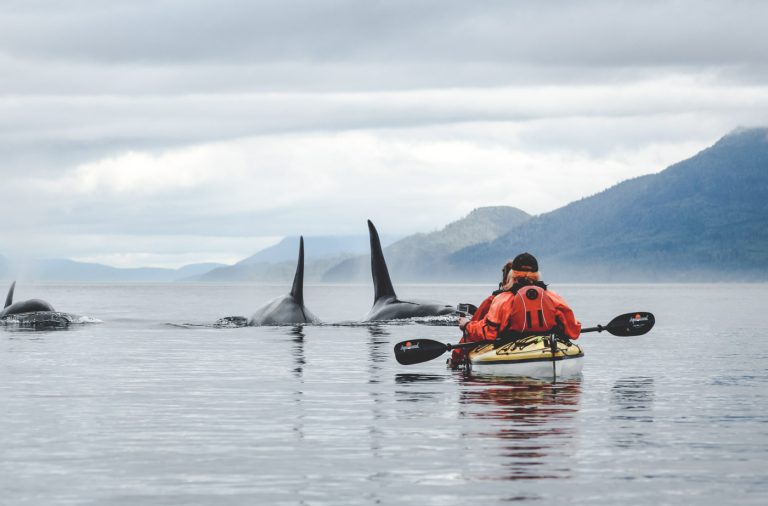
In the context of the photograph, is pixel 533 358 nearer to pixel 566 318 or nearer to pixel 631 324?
pixel 566 318

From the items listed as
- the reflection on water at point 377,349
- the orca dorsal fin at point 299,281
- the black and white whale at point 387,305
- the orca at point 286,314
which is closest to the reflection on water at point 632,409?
the reflection on water at point 377,349

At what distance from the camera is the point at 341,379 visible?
34.1 metres

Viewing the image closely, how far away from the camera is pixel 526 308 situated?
103ft

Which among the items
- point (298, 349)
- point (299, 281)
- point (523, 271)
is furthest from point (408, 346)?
point (299, 281)

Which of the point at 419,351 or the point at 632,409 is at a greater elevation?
the point at 419,351

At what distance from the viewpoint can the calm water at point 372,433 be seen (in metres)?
16.8

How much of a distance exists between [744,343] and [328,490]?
40569 mm

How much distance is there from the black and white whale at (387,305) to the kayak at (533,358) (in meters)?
34.5

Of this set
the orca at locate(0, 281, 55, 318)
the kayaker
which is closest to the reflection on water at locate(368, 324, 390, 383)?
the kayaker

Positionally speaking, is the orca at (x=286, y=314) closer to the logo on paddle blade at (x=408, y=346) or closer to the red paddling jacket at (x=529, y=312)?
the logo on paddle blade at (x=408, y=346)

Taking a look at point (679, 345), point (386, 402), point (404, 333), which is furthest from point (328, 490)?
point (404, 333)

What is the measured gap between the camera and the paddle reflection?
18.6m

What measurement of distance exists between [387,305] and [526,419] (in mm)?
48273

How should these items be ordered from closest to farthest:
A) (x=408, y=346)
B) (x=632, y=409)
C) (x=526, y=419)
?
1. (x=526, y=419)
2. (x=632, y=409)
3. (x=408, y=346)
